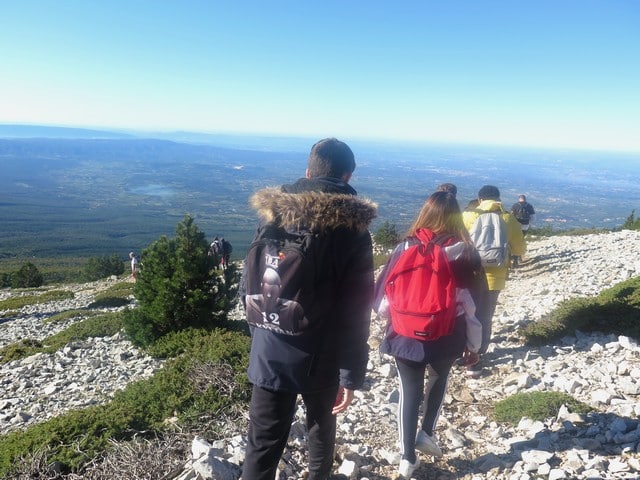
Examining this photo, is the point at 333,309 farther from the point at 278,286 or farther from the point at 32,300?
the point at 32,300

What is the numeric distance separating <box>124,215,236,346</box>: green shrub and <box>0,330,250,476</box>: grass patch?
243cm

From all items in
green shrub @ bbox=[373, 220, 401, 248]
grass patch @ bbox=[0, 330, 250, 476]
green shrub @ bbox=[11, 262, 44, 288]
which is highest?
grass patch @ bbox=[0, 330, 250, 476]

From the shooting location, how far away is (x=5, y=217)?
506ft

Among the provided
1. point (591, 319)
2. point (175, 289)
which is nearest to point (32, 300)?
point (175, 289)

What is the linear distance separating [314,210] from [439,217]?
1.26 m

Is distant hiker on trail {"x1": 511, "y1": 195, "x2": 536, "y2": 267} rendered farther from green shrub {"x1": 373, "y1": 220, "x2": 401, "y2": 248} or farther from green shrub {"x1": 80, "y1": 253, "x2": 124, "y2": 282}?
green shrub {"x1": 80, "y1": 253, "x2": 124, "y2": 282}

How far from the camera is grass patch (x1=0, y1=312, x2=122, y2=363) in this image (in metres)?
9.82

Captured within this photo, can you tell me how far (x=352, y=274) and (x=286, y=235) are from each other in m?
0.44

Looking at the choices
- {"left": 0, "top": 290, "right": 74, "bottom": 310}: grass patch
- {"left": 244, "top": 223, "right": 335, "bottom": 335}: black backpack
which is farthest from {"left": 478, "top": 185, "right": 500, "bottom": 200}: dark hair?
{"left": 0, "top": 290, "right": 74, "bottom": 310}: grass patch

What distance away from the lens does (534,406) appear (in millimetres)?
4141

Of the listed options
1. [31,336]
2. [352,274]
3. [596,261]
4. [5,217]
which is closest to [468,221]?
[352,274]

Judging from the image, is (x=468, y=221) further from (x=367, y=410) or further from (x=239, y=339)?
(x=239, y=339)

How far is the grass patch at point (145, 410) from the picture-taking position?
384 centimetres

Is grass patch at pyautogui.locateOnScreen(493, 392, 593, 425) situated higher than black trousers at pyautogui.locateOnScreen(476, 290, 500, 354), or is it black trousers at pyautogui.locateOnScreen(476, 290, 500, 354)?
black trousers at pyautogui.locateOnScreen(476, 290, 500, 354)
